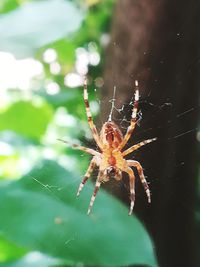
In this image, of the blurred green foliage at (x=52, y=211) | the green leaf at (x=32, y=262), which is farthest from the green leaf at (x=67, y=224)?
the green leaf at (x=32, y=262)

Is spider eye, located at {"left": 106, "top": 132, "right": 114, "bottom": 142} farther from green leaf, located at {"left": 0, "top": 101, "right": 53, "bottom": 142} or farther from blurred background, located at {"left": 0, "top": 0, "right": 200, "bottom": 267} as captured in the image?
green leaf, located at {"left": 0, "top": 101, "right": 53, "bottom": 142}

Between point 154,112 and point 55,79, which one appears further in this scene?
point 55,79

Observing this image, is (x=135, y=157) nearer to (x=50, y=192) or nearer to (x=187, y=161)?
(x=187, y=161)

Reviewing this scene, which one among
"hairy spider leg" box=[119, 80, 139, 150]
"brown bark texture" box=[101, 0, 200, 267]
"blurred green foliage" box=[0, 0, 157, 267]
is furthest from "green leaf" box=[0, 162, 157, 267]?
"brown bark texture" box=[101, 0, 200, 267]

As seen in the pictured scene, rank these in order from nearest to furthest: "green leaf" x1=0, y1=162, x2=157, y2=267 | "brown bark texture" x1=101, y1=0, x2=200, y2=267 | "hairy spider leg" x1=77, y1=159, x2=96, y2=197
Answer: "green leaf" x1=0, y1=162, x2=157, y2=267 → "hairy spider leg" x1=77, y1=159, x2=96, y2=197 → "brown bark texture" x1=101, y1=0, x2=200, y2=267

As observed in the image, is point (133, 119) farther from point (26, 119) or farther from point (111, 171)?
point (26, 119)

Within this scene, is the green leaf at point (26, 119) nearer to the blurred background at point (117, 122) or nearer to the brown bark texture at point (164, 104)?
the blurred background at point (117, 122)

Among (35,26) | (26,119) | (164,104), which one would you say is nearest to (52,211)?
(35,26)

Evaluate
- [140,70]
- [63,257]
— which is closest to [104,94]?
[140,70]

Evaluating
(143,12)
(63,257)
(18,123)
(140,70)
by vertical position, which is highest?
(143,12)
